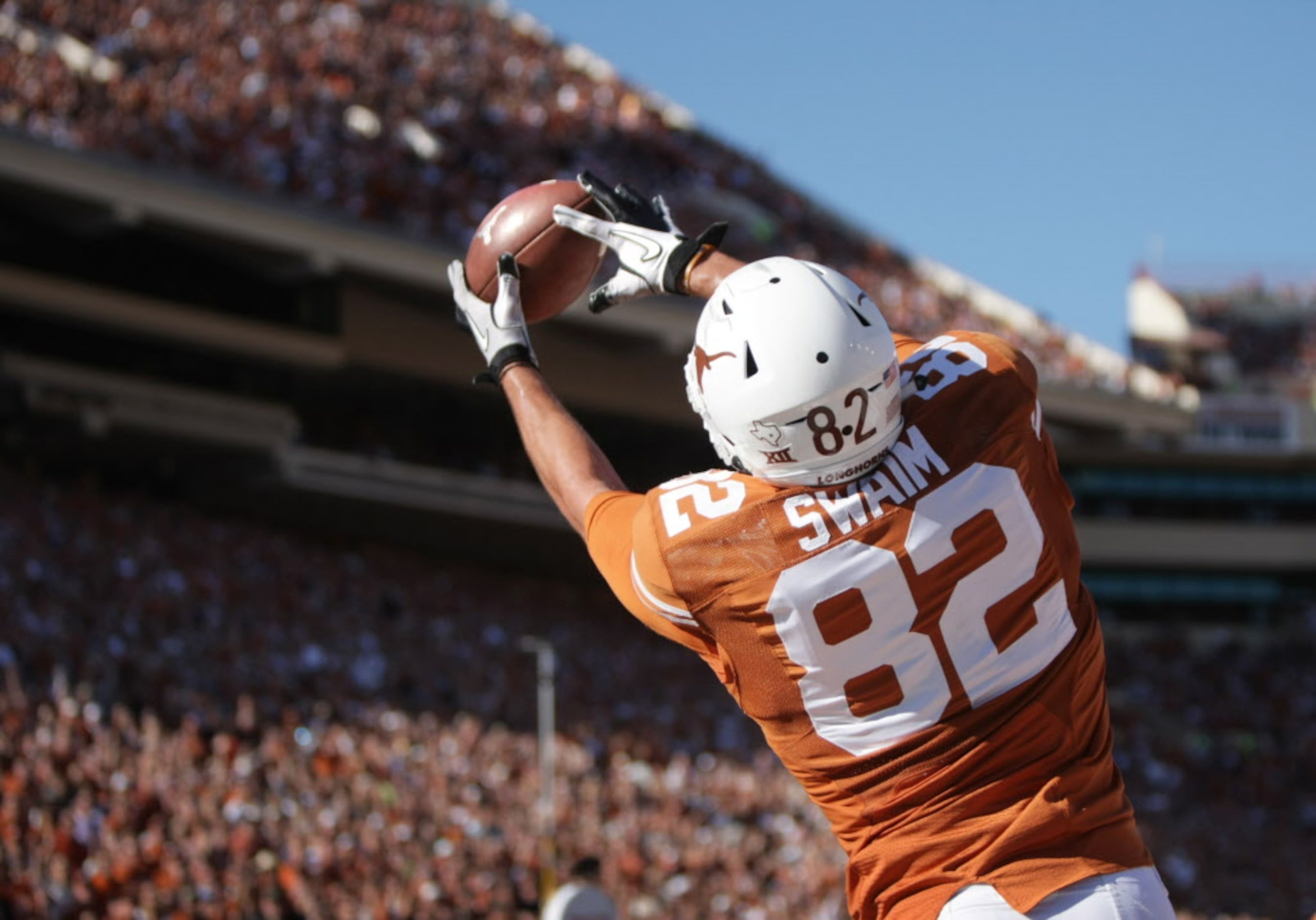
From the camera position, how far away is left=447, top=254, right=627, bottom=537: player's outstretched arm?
8.48 ft

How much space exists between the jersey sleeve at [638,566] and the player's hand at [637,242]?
60 centimetres

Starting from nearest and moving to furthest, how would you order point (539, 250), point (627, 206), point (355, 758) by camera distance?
1. point (627, 206)
2. point (539, 250)
3. point (355, 758)

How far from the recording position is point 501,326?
9.39 ft

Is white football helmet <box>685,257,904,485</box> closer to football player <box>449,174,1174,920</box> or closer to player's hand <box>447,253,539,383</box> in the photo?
football player <box>449,174,1174,920</box>

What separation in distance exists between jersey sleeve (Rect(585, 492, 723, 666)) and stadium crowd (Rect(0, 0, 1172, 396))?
16.0 m

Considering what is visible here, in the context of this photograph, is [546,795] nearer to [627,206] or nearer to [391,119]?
[627,206]

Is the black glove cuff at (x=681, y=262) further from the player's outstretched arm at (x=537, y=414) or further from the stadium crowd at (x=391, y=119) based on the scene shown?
the stadium crowd at (x=391, y=119)

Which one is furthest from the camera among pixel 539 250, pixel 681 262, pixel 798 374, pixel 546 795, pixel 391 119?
pixel 391 119

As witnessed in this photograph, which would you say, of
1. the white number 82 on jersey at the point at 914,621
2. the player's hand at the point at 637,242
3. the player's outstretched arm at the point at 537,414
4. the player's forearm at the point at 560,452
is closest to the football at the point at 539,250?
the player's hand at the point at 637,242

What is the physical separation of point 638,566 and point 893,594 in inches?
15.8

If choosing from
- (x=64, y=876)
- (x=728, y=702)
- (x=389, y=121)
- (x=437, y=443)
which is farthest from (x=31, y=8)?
(x=64, y=876)

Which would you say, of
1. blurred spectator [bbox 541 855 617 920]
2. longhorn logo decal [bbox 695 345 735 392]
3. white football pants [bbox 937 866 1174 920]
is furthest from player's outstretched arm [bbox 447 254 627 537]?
blurred spectator [bbox 541 855 617 920]

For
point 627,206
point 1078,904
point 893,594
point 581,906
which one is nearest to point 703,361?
point 893,594

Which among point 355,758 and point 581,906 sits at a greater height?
point 581,906
